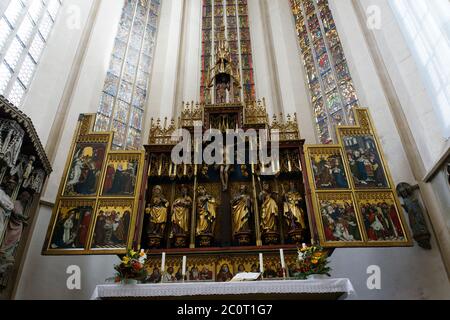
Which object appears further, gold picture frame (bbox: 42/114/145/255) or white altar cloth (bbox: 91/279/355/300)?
gold picture frame (bbox: 42/114/145/255)

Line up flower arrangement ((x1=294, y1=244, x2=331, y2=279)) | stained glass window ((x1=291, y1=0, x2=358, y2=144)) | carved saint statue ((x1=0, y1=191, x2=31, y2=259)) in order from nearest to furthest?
flower arrangement ((x1=294, y1=244, x2=331, y2=279)) < carved saint statue ((x1=0, y1=191, x2=31, y2=259)) < stained glass window ((x1=291, y1=0, x2=358, y2=144))

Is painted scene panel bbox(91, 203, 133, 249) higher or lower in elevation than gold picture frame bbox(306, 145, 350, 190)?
lower

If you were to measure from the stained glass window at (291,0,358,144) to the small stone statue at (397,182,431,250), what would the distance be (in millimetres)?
3063

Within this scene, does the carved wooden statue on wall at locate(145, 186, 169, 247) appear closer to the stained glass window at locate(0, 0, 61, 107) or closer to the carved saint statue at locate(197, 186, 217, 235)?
the carved saint statue at locate(197, 186, 217, 235)

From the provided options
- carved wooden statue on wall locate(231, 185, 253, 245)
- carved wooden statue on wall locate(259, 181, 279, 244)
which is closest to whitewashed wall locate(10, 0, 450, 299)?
carved wooden statue on wall locate(259, 181, 279, 244)

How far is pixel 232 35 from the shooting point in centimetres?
1417

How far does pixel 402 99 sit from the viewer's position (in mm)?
8570

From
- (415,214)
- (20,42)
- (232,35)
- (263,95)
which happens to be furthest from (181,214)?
(232,35)

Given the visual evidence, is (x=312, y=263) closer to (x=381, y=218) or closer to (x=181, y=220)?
(x=381, y=218)

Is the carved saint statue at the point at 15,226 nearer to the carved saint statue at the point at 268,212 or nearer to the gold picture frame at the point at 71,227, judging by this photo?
the gold picture frame at the point at 71,227

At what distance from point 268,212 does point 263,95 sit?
5.64 metres

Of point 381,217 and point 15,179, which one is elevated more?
point 15,179

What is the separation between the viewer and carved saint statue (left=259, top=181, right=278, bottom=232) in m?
7.07
